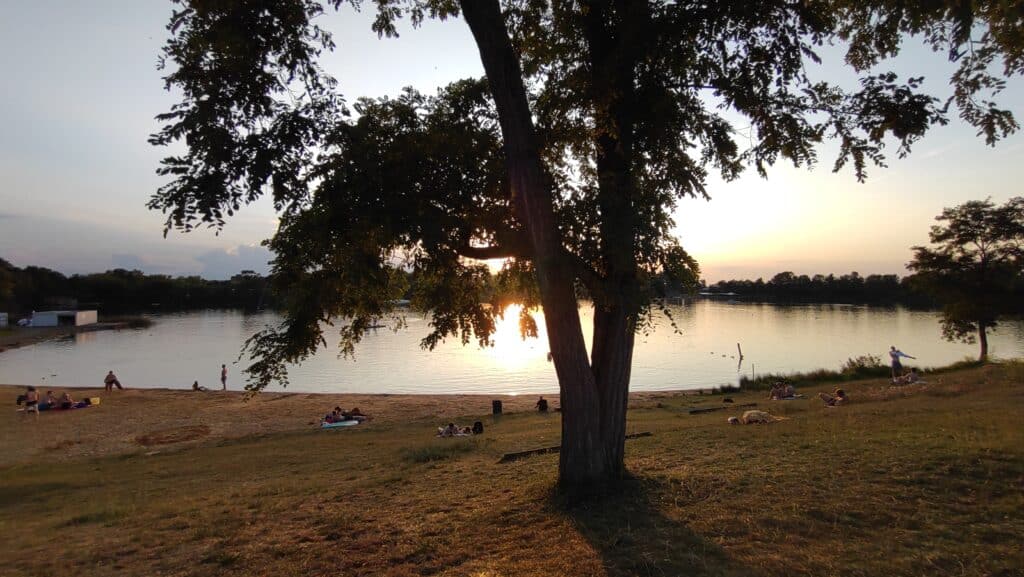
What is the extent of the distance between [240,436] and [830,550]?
2138 centimetres

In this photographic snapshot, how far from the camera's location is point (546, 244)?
678 centimetres

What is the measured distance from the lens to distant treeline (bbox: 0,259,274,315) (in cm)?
12506

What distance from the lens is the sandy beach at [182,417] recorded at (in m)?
20.2

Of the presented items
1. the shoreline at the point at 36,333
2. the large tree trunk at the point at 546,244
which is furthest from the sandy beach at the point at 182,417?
the shoreline at the point at 36,333

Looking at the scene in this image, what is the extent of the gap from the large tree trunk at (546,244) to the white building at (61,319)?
11746cm

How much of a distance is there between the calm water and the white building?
24.3 metres

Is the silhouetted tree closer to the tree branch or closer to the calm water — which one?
the tree branch

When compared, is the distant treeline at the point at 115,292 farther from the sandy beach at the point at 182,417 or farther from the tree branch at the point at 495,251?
the tree branch at the point at 495,251

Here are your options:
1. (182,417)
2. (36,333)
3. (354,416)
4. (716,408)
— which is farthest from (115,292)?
(716,408)

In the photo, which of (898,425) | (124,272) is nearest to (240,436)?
(898,425)

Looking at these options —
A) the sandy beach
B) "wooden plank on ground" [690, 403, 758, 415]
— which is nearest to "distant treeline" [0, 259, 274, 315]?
the sandy beach

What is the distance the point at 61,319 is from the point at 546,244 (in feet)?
397

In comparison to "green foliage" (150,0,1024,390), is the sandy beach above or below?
below

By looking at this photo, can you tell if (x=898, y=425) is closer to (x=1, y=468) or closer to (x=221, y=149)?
(x=221, y=149)
